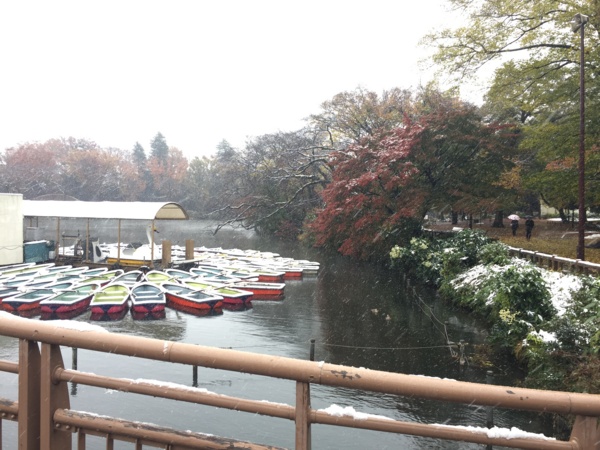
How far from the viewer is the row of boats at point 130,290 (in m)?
14.5

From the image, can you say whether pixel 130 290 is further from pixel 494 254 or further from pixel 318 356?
pixel 494 254

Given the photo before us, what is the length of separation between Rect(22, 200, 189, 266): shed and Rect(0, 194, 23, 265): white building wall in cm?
157

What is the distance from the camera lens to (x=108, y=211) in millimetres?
22516

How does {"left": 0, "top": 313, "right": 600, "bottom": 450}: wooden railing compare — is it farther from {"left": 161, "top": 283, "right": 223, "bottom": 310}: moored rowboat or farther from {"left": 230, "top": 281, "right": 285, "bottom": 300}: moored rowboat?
{"left": 230, "top": 281, "right": 285, "bottom": 300}: moored rowboat

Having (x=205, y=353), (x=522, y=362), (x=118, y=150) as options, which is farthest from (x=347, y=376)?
(x=118, y=150)

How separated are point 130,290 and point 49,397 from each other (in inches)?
609

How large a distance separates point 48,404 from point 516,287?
37.4 ft

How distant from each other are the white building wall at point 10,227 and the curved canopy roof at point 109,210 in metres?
1.57

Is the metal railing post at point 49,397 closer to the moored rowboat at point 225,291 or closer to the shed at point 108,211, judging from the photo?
the moored rowboat at point 225,291

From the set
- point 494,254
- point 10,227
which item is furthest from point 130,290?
point 494,254

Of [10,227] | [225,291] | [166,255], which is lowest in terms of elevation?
[225,291]

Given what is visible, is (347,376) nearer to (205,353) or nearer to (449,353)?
(205,353)

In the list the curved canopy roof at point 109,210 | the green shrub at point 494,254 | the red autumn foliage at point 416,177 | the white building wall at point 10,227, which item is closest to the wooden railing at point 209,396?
the green shrub at point 494,254


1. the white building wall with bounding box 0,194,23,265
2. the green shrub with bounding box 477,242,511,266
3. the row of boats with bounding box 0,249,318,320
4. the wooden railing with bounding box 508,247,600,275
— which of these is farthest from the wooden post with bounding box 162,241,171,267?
the wooden railing with bounding box 508,247,600,275
